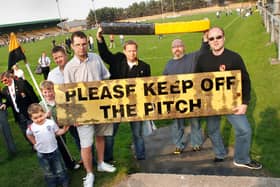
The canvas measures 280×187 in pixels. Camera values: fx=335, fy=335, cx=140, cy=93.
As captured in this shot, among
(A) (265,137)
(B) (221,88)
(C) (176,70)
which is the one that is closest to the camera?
(B) (221,88)

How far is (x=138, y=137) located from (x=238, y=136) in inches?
59.6

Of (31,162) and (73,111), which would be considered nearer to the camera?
(73,111)

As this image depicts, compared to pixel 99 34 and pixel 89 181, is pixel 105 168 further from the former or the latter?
pixel 99 34

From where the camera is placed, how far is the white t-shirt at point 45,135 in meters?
4.45

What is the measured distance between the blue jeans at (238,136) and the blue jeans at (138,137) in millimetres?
1050

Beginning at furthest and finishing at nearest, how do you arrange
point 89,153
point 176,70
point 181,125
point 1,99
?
1. point 1,99
2. point 181,125
3. point 176,70
4. point 89,153

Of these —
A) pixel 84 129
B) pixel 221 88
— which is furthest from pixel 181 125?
pixel 84 129

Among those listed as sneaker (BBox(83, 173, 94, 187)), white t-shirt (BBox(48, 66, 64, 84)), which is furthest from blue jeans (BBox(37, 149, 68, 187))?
white t-shirt (BBox(48, 66, 64, 84))

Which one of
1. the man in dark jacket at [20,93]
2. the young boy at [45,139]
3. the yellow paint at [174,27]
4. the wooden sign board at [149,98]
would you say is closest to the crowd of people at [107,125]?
the young boy at [45,139]

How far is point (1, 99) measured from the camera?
257 inches

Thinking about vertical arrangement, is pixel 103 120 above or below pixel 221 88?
below

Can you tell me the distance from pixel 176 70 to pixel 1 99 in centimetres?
357

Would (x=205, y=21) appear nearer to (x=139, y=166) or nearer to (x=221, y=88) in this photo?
(x=221, y=88)

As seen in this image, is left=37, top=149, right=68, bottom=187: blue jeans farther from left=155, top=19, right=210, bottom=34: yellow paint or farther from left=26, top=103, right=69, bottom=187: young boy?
left=155, top=19, right=210, bottom=34: yellow paint
